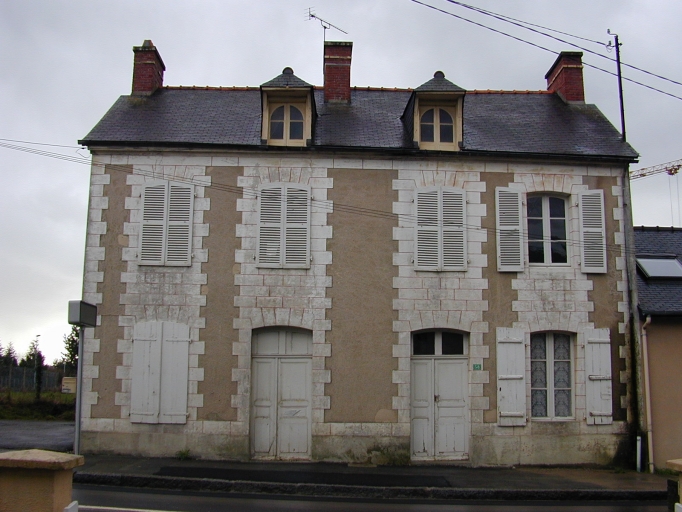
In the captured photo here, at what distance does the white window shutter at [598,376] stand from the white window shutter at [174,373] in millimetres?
7310

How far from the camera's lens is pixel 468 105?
14.4 metres

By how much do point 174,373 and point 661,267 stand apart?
9.82 meters

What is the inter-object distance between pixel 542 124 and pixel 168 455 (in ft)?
32.6

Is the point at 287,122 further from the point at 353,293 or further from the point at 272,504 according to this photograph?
the point at 272,504

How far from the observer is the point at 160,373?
11.4 meters

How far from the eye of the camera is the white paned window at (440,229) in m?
11.9

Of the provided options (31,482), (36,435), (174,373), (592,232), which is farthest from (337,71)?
(31,482)

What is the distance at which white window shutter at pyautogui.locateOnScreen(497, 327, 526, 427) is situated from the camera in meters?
11.5

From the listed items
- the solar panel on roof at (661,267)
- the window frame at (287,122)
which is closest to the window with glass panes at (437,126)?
the window frame at (287,122)

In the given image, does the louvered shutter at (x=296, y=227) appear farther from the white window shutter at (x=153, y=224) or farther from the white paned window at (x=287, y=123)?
the white window shutter at (x=153, y=224)

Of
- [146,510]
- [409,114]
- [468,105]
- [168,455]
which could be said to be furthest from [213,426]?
[468,105]

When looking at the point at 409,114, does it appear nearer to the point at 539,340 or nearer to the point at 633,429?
the point at 539,340

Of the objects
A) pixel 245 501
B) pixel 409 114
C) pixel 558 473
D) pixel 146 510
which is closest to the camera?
pixel 146 510

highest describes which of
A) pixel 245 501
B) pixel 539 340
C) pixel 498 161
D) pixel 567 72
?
pixel 567 72
